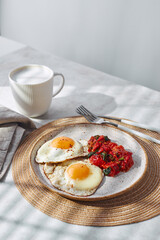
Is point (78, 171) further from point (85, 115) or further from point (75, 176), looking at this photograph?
point (85, 115)

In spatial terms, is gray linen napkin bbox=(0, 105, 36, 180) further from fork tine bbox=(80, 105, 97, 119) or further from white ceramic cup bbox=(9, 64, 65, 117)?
fork tine bbox=(80, 105, 97, 119)

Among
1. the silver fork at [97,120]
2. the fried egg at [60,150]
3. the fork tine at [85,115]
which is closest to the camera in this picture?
the fried egg at [60,150]

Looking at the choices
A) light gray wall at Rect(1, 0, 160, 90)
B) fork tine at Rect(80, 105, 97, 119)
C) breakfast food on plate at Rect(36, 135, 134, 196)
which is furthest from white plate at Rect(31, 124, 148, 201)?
light gray wall at Rect(1, 0, 160, 90)

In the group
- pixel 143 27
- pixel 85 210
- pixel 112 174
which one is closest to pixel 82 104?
pixel 112 174

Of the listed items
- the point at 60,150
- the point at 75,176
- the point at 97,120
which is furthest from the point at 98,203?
the point at 97,120

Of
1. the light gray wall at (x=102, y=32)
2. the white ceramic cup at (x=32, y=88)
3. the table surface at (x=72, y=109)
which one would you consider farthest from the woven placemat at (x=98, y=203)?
the light gray wall at (x=102, y=32)

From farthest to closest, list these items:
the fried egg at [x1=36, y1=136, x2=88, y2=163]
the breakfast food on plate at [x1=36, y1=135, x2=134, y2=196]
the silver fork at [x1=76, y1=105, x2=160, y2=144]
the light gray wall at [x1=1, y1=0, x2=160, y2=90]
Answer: the light gray wall at [x1=1, y1=0, x2=160, y2=90]
the silver fork at [x1=76, y1=105, x2=160, y2=144]
the fried egg at [x1=36, y1=136, x2=88, y2=163]
the breakfast food on plate at [x1=36, y1=135, x2=134, y2=196]

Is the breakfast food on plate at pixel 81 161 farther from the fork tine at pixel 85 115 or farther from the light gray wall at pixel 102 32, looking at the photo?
the light gray wall at pixel 102 32
